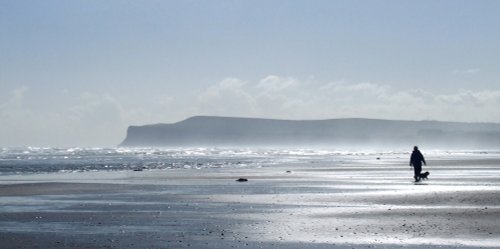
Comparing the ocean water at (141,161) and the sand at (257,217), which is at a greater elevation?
the ocean water at (141,161)

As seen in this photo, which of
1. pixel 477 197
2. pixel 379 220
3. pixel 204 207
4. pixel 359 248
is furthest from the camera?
pixel 477 197

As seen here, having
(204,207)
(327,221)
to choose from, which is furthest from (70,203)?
(327,221)

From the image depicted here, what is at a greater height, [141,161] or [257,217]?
[141,161]

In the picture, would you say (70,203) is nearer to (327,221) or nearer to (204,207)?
(204,207)

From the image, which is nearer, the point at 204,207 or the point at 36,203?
the point at 204,207

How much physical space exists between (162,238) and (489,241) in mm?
7167

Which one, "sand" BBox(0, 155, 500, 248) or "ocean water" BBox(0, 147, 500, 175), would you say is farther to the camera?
"ocean water" BBox(0, 147, 500, 175)

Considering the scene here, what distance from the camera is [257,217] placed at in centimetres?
2162

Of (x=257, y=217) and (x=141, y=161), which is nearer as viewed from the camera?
(x=257, y=217)

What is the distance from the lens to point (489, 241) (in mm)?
15953

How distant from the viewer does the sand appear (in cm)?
1658

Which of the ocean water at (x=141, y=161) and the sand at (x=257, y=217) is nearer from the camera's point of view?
the sand at (x=257, y=217)

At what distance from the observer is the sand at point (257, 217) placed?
1658cm

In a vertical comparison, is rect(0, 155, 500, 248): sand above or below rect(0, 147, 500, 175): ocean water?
below
